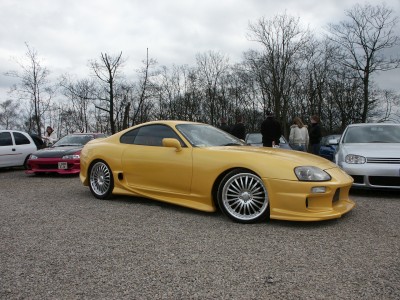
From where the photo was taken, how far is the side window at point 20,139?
1148 cm

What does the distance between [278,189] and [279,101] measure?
30.4m

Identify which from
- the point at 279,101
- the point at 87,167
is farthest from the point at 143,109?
the point at 87,167

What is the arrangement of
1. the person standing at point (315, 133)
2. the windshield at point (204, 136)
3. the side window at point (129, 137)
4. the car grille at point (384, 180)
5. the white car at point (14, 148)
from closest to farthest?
the windshield at point (204, 136), the side window at point (129, 137), the car grille at point (384, 180), the person standing at point (315, 133), the white car at point (14, 148)

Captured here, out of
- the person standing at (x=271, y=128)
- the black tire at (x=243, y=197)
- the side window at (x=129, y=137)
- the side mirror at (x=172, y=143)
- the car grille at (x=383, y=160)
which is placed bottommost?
the black tire at (x=243, y=197)

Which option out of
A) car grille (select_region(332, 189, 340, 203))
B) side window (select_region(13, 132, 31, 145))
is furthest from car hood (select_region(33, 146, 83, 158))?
car grille (select_region(332, 189, 340, 203))

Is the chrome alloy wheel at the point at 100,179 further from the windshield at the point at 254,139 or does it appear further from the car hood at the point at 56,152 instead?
the windshield at the point at 254,139

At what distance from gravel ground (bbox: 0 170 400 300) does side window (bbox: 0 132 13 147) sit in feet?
21.5

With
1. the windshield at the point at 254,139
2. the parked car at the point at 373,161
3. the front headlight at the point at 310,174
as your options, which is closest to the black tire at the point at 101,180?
the front headlight at the point at 310,174

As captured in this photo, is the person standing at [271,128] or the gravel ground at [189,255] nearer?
the gravel ground at [189,255]

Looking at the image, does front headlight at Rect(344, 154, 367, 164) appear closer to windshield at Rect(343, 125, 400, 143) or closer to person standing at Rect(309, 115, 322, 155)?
windshield at Rect(343, 125, 400, 143)

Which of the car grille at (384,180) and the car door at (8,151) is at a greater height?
the car door at (8,151)

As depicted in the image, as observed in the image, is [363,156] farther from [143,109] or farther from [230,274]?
[143,109]

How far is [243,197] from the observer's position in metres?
4.46

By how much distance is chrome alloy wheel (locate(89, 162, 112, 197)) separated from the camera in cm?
595
